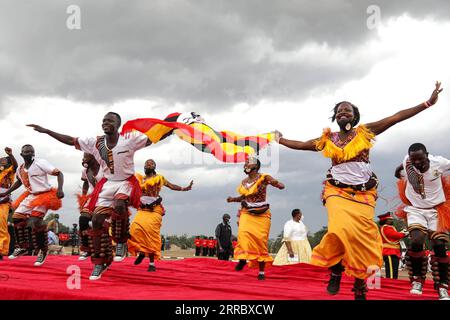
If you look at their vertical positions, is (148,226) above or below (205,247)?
above

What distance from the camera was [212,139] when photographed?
8961 millimetres

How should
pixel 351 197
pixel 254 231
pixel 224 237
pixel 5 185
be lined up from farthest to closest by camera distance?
pixel 224 237 → pixel 5 185 → pixel 254 231 → pixel 351 197

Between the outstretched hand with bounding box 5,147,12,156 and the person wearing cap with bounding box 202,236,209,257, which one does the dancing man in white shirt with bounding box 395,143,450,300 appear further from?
the person wearing cap with bounding box 202,236,209,257

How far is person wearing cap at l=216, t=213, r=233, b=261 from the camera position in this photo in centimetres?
1552

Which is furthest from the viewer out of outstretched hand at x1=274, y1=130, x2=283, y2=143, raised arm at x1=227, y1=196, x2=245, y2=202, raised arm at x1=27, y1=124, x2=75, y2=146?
raised arm at x1=227, y1=196, x2=245, y2=202

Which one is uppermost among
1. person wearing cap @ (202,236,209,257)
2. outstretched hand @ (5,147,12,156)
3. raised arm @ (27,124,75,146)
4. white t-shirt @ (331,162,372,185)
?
outstretched hand @ (5,147,12,156)

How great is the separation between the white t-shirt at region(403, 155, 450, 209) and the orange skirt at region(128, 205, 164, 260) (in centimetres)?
457

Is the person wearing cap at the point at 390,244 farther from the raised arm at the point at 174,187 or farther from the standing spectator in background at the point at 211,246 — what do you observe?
the standing spectator in background at the point at 211,246

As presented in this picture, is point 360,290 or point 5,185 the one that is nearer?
point 360,290

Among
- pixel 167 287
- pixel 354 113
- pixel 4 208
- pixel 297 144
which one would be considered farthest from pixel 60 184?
pixel 354 113

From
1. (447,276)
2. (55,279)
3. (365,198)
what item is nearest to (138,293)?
(55,279)

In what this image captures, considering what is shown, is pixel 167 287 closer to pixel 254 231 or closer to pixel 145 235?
pixel 145 235

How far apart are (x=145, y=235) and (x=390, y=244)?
16.5 feet

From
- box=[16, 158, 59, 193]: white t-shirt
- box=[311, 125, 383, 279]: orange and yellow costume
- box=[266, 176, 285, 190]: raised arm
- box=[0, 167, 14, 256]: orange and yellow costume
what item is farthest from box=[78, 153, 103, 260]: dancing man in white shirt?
box=[311, 125, 383, 279]: orange and yellow costume
